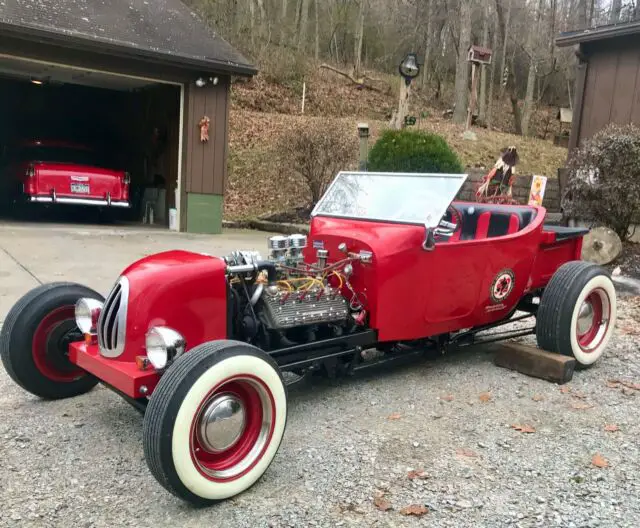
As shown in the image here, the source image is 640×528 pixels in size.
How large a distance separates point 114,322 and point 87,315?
1.27 feet

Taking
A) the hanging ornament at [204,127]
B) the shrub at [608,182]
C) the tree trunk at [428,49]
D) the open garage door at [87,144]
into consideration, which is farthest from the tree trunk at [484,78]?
the shrub at [608,182]

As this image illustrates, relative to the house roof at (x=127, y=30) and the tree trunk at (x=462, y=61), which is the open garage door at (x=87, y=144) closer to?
the house roof at (x=127, y=30)

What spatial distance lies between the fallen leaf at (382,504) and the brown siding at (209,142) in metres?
8.81

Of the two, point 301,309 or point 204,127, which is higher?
point 204,127

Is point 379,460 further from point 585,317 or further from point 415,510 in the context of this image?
point 585,317

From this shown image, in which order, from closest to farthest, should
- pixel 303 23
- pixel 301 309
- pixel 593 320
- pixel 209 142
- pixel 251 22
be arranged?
pixel 301 309
pixel 593 320
pixel 209 142
pixel 251 22
pixel 303 23

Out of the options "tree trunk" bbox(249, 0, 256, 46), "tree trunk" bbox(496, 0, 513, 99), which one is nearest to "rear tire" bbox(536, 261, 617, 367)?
"tree trunk" bbox(249, 0, 256, 46)

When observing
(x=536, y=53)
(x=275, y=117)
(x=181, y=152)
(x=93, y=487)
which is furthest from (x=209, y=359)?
(x=536, y=53)

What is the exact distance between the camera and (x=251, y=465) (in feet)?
8.88

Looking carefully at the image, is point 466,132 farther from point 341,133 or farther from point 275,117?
point 341,133

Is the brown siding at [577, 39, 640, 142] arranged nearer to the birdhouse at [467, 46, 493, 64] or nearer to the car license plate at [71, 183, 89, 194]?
the birdhouse at [467, 46, 493, 64]

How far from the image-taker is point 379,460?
3.04m

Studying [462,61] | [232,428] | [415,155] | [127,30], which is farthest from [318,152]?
[462,61]

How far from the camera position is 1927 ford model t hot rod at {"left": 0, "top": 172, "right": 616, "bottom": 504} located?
2629 mm
